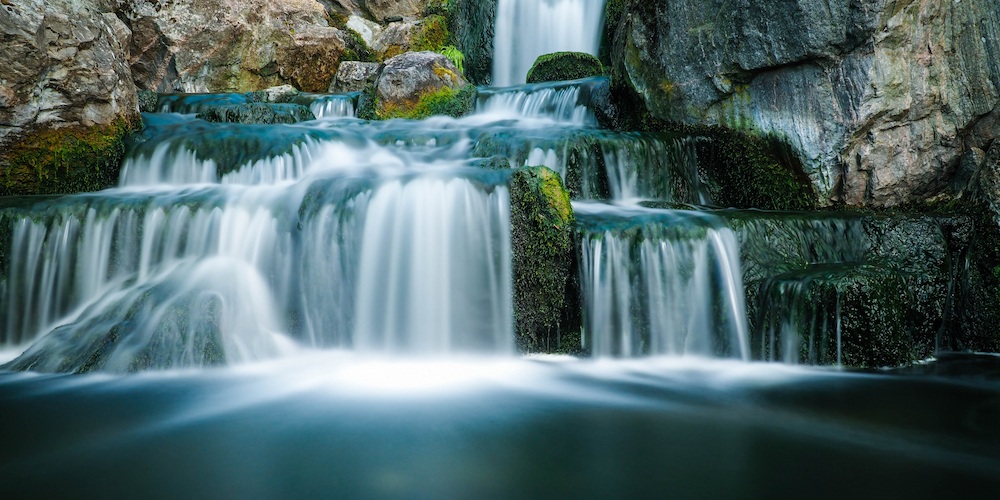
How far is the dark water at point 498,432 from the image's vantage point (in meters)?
2.44

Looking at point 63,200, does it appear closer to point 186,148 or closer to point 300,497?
point 186,148

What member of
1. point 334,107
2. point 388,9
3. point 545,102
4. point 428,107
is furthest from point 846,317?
point 388,9

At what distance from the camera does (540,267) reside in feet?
15.2

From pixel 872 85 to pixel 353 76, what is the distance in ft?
27.2

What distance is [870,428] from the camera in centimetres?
307

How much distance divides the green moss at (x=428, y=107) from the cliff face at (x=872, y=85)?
4.01 metres

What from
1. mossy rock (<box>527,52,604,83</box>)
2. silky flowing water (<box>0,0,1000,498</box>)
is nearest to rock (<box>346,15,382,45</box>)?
mossy rock (<box>527,52,604,83</box>)

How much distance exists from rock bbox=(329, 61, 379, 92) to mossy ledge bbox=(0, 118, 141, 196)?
5.11 metres

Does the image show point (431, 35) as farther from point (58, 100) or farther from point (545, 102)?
point (58, 100)

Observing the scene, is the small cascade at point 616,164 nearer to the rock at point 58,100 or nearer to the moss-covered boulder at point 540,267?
the moss-covered boulder at point 540,267

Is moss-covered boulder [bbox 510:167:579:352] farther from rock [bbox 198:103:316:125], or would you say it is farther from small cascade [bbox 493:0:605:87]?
small cascade [bbox 493:0:605:87]

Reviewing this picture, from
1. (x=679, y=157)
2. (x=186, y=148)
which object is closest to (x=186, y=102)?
(x=186, y=148)

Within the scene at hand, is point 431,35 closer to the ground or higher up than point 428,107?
higher up

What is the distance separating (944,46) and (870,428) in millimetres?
4313
